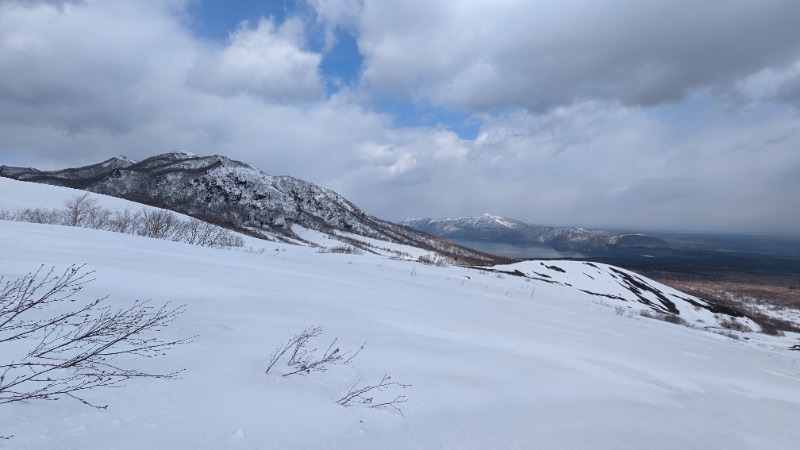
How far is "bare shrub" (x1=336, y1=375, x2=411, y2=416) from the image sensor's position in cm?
301

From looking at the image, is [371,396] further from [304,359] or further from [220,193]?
[220,193]

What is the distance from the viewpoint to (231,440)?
2.18 m

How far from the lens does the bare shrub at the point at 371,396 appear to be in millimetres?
3012

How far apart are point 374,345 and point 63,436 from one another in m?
3.13

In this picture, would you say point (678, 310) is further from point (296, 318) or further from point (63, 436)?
point (63, 436)

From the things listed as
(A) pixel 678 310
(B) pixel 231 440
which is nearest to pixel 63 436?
(B) pixel 231 440

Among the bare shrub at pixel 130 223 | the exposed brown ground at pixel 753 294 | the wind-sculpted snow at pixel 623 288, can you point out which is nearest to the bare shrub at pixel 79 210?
the bare shrub at pixel 130 223

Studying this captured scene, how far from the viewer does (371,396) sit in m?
3.23

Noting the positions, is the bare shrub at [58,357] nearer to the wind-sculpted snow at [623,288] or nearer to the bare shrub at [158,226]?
the bare shrub at [158,226]

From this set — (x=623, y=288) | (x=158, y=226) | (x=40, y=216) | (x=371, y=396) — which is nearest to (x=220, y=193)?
(x=40, y=216)

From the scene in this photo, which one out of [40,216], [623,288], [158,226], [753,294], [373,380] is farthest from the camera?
[753,294]

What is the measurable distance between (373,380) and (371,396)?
336mm

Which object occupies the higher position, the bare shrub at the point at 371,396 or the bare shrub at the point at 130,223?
the bare shrub at the point at 130,223

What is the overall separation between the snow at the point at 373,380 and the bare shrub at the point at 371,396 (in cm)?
9
